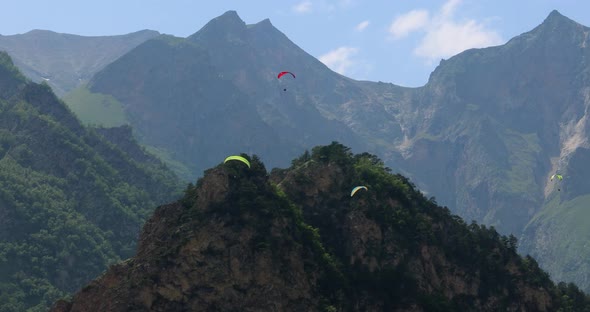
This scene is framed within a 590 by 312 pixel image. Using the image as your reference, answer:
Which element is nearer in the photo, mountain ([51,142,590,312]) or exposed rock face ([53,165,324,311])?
exposed rock face ([53,165,324,311])

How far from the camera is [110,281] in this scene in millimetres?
121875

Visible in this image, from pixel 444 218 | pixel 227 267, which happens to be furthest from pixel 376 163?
pixel 227 267

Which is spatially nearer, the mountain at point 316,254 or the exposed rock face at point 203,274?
the exposed rock face at point 203,274

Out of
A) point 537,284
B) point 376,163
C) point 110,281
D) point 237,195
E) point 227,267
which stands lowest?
point 110,281

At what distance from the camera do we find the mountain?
12269 centimetres

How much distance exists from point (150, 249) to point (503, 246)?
74.8 metres

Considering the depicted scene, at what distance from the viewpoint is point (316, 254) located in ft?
451

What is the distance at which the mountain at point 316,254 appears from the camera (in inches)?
4830

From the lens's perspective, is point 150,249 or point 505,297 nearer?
point 150,249

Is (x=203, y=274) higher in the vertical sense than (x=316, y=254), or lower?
lower

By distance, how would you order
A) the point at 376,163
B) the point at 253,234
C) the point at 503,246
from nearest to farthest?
the point at 253,234
the point at 503,246
the point at 376,163

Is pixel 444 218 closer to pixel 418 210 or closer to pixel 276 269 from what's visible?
pixel 418 210

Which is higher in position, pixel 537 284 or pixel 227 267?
pixel 537 284

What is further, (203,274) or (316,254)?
(316,254)
